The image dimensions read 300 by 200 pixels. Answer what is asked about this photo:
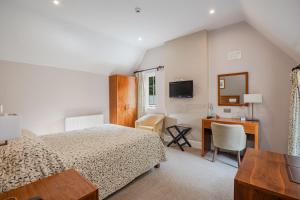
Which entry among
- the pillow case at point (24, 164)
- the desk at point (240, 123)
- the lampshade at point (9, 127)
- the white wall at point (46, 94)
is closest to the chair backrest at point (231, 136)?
the desk at point (240, 123)

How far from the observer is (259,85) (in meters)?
3.10

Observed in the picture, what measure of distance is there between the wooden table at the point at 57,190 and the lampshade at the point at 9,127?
818 millimetres

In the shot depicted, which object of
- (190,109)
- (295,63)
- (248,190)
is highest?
(295,63)

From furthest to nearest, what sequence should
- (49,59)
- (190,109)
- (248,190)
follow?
(190,109)
(49,59)
(248,190)

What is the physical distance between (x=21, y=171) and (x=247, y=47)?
4.14m

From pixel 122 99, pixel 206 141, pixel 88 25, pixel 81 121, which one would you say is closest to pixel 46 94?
pixel 81 121

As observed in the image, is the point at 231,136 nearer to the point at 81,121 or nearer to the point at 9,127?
the point at 9,127

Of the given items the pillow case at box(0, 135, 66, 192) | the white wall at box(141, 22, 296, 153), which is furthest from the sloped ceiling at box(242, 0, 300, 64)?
the pillow case at box(0, 135, 66, 192)

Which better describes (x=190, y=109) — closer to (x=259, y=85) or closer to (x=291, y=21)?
(x=259, y=85)

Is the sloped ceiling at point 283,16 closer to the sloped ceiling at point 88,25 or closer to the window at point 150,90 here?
the sloped ceiling at point 88,25

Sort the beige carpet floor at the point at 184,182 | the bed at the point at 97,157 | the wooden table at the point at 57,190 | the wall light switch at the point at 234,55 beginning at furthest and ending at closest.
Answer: the wall light switch at the point at 234,55 → the beige carpet floor at the point at 184,182 → the bed at the point at 97,157 → the wooden table at the point at 57,190

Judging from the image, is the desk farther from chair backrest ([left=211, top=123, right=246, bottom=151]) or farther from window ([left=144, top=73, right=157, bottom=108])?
window ([left=144, top=73, right=157, bottom=108])

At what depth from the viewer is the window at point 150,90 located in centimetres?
508

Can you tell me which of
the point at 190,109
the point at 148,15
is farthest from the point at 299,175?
the point at 148,15
